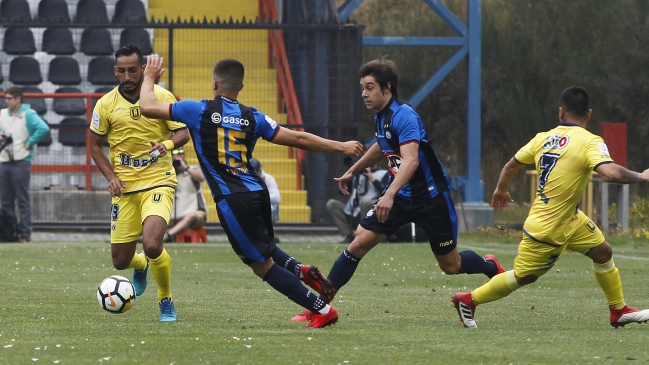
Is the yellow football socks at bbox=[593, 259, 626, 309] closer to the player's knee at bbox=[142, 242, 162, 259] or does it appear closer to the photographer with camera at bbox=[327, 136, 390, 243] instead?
the player's knee at bbox=[142, 242, 162, 259]

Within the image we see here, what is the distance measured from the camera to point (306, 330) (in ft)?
25.3

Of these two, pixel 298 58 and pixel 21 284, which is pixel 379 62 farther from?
pixel 298 58

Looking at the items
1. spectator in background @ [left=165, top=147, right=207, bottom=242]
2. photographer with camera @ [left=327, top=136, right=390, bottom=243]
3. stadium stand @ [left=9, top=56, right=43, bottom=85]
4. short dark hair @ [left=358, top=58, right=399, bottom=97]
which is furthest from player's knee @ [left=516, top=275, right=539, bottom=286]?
stadium stand @ [left=9, top=56, right=43, bottom=85]

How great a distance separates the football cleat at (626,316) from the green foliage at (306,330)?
86mm

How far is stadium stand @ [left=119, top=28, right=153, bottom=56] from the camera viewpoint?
21.9 meters

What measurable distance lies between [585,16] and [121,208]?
19.9m

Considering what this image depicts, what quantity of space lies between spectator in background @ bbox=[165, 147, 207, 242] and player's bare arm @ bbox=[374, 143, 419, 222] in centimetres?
1008

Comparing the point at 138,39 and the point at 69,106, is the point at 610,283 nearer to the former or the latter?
the point at 69,106

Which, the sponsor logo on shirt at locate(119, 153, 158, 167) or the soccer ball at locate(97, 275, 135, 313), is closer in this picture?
the soccer ball at locate(97, 275, 135, 313)

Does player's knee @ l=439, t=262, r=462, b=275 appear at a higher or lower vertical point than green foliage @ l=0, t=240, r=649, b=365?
higher

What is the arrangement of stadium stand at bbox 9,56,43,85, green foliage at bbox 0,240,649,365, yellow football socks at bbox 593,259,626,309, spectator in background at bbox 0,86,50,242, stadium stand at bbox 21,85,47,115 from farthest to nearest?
stadium stand at bbox 9,56,43,85 → stadium stand at bbox 21,85,47,115 → spectator in background at bbox 0,86,50,242 → yellow football socks at bbox 593,259,626,309 → green foliage at bbox 0,240,649,365

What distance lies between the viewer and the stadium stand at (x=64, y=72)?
2241 cm

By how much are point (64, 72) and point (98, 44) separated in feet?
3.08

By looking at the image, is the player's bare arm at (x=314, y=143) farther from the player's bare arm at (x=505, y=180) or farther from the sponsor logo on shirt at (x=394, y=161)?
the player's bare arm at (x=505, y=180)
